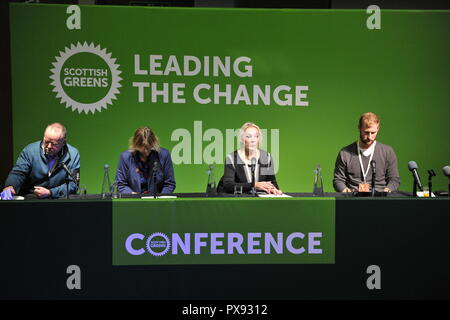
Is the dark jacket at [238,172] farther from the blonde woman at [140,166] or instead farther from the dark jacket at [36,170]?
the dark jacket at [36,170]

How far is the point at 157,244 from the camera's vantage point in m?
2.77

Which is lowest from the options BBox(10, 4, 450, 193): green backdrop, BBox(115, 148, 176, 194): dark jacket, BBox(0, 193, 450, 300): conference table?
BBox(0, 193, 450, 300): conference table

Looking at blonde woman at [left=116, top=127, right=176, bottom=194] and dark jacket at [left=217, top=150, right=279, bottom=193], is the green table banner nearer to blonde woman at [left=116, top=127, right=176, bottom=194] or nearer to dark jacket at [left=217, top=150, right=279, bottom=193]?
dark jacket at [left=217, top=150, right=279, bottom=193]

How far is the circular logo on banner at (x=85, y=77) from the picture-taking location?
15.6 ft

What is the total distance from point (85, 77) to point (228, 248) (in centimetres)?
279

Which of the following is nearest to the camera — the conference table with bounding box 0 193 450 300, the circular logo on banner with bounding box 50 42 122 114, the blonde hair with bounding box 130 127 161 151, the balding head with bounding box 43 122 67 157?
the conference table with bounding box 0 193 450 300

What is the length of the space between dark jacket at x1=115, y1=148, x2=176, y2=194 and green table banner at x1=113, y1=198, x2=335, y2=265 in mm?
1145

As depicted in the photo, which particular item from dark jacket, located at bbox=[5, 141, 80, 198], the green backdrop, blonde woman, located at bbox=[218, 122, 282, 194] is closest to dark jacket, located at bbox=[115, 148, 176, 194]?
dark jacket, located at bbox=[5, 141, 80, 198]

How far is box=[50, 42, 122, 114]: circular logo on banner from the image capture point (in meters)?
4.77

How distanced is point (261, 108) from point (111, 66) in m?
1.57

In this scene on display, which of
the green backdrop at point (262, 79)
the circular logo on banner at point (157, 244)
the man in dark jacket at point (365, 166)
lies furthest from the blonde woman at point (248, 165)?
the green backdrop at point (262, 79)

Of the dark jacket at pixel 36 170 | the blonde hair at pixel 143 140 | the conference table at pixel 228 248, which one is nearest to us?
the conference table at pixel 228 248
